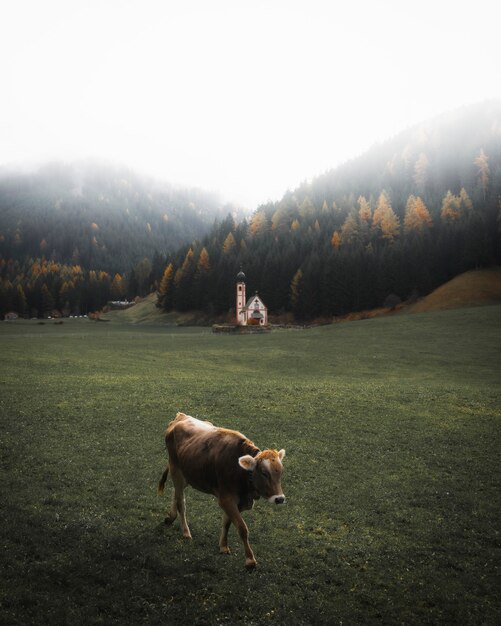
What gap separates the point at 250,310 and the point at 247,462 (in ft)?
334

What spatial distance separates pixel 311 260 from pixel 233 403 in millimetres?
91324

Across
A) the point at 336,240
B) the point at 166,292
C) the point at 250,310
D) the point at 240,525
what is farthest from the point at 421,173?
the point at 240,525

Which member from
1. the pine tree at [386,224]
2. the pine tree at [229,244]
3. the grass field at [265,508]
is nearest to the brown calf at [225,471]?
the grass field at [265,508]

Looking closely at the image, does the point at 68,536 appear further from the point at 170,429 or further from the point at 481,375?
the point at 481,375

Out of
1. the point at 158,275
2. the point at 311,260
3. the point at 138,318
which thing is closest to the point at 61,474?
the point at 311,260

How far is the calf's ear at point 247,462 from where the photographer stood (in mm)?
8492

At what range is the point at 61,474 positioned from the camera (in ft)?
45.4

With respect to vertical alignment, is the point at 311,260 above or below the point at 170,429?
above

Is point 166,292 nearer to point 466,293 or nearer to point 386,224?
point 386,224

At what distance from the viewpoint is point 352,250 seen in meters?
Answer: 110

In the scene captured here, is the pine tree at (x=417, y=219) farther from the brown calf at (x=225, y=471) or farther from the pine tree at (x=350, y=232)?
the brown calf at (x=225, y=471)

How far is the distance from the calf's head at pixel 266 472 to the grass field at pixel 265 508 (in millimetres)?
2243

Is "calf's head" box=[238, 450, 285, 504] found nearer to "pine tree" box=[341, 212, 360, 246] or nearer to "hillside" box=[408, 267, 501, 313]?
"hillside" box=[408, 267, 501, 313]

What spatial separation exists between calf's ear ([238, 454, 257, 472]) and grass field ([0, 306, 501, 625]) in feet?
8.74
